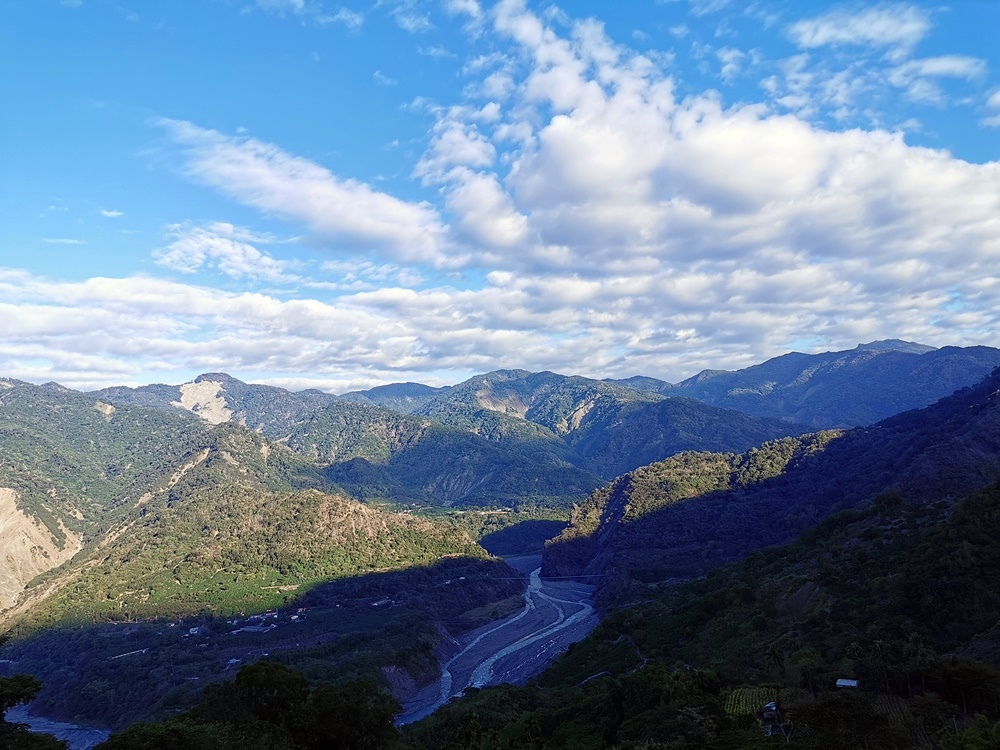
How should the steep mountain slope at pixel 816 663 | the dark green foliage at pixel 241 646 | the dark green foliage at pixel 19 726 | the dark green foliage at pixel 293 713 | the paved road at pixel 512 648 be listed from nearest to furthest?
the dark green foliage at pixel 19 726 → the steep mountain slope at pixel 816 663 → the dark green foliage at pixel 293 713 → the dark green foliage at pixel 241 646 → the paved road at pixel 512 648

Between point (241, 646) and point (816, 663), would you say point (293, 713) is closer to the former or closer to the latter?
point (816, 663)

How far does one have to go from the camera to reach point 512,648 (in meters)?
151

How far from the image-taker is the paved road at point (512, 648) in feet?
415

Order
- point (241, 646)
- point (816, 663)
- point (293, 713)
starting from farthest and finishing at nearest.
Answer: point (241, 646) < point (816, 663) < point (293, 713)

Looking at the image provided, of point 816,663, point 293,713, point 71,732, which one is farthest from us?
point 71,732

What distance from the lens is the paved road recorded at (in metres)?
Answer: 126

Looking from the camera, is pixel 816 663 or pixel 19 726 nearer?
pixel 19 726

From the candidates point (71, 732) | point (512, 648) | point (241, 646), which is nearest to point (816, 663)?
point (512, 648)

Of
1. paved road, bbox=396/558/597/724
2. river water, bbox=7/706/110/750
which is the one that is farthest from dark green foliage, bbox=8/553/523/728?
paved road, bbox=396/558/597/724

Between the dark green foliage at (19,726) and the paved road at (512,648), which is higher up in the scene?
the dark green foliage at (19,726)

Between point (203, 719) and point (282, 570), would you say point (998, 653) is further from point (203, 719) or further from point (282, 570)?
point (282, 570)

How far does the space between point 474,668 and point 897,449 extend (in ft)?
460

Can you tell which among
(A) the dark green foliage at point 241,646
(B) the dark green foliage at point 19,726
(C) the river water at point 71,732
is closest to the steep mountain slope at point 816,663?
(B) the dark green foliage at point 19,726

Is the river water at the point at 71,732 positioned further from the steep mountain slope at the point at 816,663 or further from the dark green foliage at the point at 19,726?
the dark green foliage at the point at 19,726
